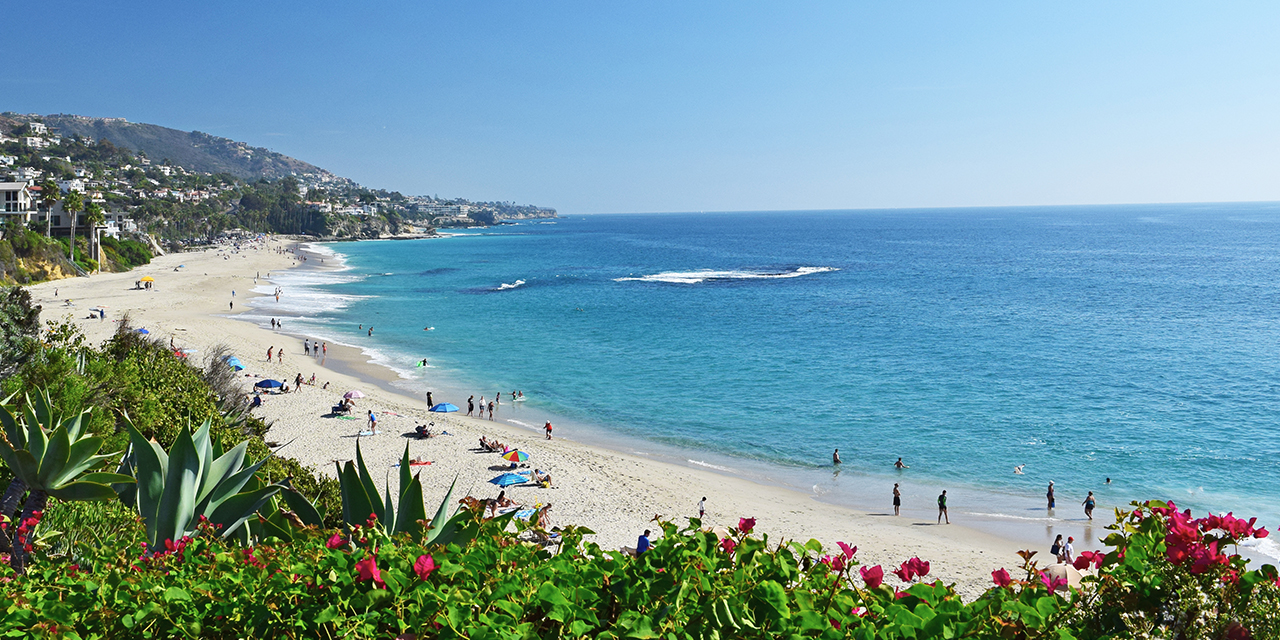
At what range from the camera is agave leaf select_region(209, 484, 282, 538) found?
5.64 metres

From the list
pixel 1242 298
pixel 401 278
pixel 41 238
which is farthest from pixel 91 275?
pixel 1242 298

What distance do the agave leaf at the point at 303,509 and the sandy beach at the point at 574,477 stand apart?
Answer: 19.8 feet

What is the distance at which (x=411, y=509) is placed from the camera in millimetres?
4930

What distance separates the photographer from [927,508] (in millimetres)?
20547

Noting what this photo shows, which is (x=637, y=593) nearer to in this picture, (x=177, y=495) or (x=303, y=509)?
(x=303, y=509)

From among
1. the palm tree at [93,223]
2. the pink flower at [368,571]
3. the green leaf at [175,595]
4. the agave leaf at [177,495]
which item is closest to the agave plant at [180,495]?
the agave leaf at [177,495]

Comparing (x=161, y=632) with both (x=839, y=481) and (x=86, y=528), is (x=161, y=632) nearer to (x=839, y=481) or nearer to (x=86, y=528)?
(x=86, y=528)

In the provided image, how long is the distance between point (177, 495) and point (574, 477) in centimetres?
1636

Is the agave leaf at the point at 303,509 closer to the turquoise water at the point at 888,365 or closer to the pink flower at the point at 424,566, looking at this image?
the pink flower at the point at 424,566

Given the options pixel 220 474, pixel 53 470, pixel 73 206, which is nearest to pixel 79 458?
pixel 53 470

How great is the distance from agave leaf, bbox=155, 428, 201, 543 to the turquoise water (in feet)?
61.5

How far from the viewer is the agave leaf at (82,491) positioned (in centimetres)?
541

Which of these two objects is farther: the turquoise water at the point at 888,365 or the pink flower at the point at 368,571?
the turquoise water at the point at 888,365

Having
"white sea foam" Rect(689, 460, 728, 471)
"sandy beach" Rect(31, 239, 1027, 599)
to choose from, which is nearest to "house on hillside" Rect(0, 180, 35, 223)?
"sandy beach" Rect(31, 239, 1027, 599)
